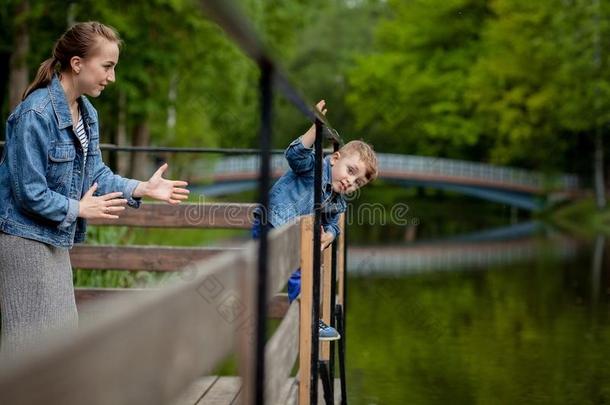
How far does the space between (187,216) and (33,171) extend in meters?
2.83

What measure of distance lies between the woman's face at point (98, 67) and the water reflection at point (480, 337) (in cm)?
303

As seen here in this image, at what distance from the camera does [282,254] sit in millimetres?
2836

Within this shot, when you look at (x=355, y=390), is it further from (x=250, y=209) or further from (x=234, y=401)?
(x=234, y=401)

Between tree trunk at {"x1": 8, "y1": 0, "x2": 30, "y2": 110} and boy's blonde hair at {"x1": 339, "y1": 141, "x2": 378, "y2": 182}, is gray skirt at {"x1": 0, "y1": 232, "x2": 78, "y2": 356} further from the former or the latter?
tree trunk at {"x1": 8, "y1": 0, "x2": 30, "y2": 110}

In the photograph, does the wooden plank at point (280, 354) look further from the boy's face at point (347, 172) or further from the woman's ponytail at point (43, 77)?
the woman's ponytail at point (43, 77)

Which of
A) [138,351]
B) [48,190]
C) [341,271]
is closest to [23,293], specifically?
[48,190]

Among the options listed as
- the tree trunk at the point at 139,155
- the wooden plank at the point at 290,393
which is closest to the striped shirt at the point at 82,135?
the wooden plank at the point at 290,393

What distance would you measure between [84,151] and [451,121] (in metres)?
38.5

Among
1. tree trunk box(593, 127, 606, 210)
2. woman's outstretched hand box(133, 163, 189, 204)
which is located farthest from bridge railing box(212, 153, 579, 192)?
woman's outstretched hand box(133, 163, 189, 204)

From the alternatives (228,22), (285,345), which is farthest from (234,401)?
(228,22)

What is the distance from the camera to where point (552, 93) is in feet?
109

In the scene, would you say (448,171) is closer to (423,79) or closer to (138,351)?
(423,79)

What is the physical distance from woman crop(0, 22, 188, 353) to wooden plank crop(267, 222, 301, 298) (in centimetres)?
47

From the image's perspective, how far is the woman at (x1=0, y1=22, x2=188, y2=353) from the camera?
10.0 ft
